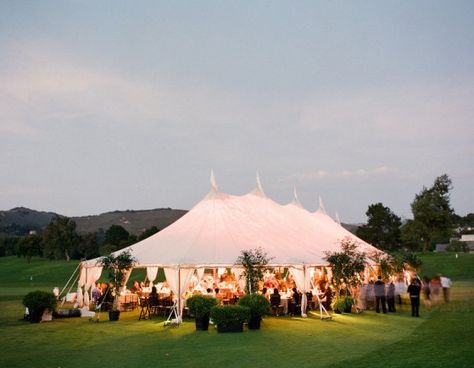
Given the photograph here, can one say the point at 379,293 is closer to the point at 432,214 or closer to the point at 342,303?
the point at 342,303

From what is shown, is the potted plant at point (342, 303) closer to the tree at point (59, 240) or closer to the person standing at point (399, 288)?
the person standing at point (399, 288)

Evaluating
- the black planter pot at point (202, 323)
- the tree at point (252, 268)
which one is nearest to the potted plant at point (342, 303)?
the tree at point (252, 268)

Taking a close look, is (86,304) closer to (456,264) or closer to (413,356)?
(413,356)


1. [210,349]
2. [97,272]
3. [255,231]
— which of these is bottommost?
[210,349]

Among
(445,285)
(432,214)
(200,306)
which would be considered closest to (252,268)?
(200,306)

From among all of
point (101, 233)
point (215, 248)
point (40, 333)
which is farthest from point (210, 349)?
point (101, 233)

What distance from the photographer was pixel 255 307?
1477 cm

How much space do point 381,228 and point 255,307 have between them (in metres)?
67.1

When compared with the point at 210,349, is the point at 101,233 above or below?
above

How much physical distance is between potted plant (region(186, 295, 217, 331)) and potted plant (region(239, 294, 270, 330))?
3.10 ft

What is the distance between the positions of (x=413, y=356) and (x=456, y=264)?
1558 inches

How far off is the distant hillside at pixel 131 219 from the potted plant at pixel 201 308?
103085mm

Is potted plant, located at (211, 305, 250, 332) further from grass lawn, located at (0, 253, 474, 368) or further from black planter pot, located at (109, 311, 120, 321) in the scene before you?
black planter pot, located at (109, 311, 120, 321)

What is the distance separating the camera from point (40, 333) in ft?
48.0
